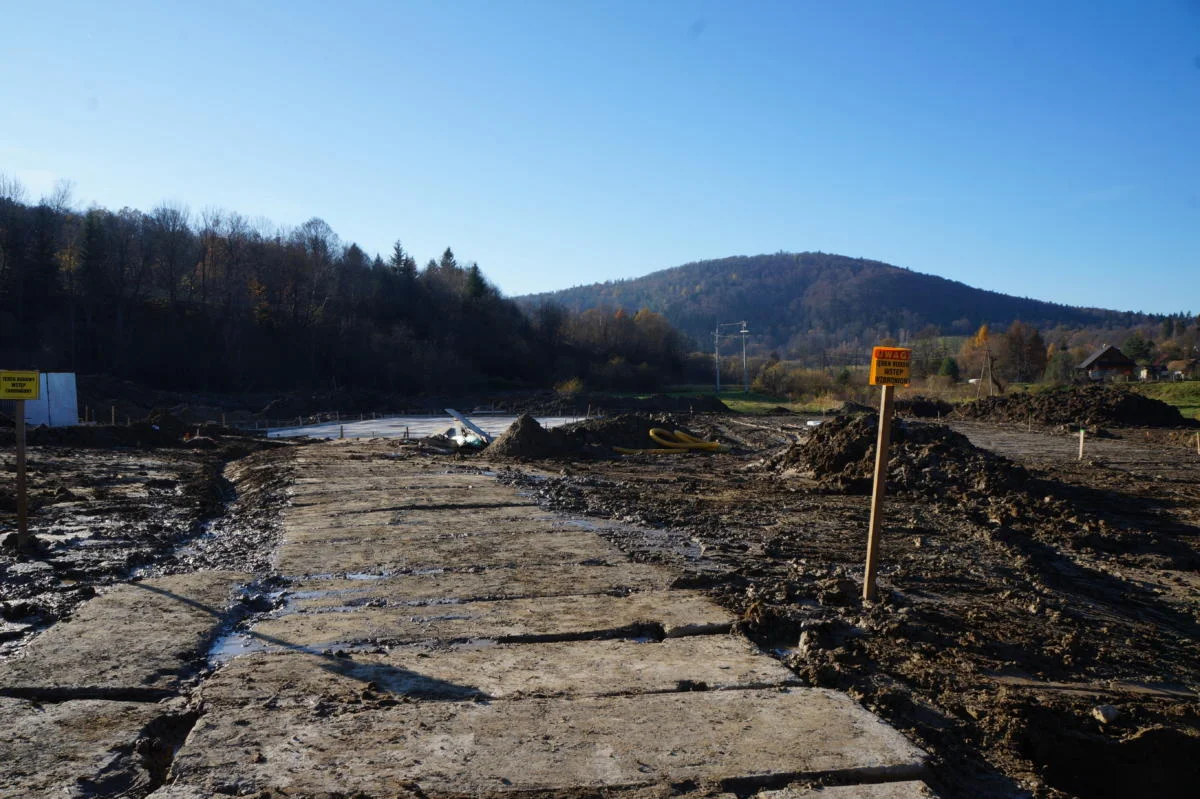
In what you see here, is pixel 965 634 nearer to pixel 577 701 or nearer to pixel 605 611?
pixel 605 611

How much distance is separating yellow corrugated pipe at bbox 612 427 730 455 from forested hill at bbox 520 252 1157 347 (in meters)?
124

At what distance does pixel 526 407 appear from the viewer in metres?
48.8

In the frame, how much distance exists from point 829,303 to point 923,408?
120 m

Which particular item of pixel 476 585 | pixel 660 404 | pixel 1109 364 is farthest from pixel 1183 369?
pixel 476 585

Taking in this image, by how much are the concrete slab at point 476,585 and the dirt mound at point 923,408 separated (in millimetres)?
40143

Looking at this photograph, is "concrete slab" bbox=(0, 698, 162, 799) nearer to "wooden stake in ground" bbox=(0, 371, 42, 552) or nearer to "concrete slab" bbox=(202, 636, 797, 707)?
"concrete slab" bbox=(202, 636, 797, 707)

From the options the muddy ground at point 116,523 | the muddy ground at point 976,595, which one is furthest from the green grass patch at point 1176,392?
the muddy ground at point 116,523

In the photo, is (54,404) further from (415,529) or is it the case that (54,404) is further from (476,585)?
(476,585)

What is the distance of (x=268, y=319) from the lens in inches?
2557

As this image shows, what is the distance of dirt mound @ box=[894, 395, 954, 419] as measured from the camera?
148ft

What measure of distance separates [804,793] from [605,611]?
3.12 meters

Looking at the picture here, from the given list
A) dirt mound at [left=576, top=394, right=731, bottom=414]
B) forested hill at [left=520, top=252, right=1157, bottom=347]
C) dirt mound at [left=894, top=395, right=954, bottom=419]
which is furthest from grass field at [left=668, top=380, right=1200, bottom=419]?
forested hill at [left=520, top=252, right=1157, bottom=347]

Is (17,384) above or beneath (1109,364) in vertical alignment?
beneath

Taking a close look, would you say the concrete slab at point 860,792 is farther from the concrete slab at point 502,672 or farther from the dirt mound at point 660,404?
the dirt mound at point 660,404
